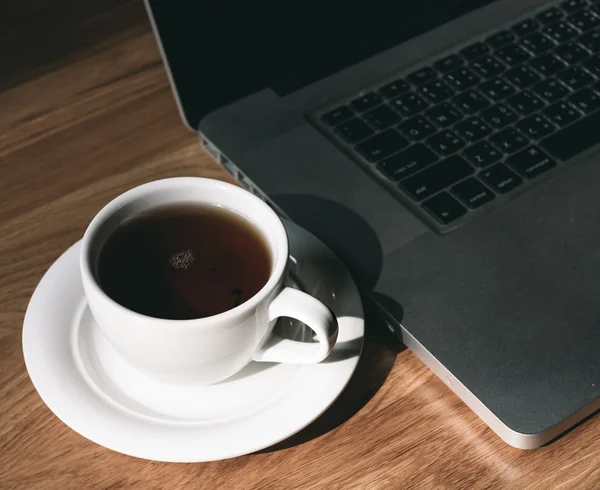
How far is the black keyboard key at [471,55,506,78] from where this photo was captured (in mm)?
704

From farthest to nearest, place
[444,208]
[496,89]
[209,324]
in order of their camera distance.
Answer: [496,89], [444,208], [209,324]

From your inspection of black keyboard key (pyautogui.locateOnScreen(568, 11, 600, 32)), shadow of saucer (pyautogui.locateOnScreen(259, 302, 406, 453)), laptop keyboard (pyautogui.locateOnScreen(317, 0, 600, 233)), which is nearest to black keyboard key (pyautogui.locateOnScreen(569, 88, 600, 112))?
laptop keyboard (pyautogui.locateOnScreen(317, 0, 600, 233))

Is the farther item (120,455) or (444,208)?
(444,208)

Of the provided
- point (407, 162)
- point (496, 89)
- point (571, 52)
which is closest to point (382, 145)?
point (407, 162)

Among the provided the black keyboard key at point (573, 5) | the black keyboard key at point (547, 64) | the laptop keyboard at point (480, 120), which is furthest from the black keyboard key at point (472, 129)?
the black keyboard key at point (573, 5)

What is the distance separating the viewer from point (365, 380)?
0.53 meters

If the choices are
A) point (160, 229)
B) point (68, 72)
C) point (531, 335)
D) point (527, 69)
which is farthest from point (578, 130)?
point (68, 72)

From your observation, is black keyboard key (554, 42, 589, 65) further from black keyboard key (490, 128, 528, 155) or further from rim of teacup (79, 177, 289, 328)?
rim of teacup (79, 177, 289, 328)

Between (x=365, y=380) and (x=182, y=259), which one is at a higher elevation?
(x=182, y=259)

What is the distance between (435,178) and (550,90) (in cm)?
17

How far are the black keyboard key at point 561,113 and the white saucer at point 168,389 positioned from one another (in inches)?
10.2

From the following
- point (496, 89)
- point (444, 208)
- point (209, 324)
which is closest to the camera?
point (209, 324)

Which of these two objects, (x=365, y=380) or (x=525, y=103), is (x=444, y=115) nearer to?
(x=525, y=103)

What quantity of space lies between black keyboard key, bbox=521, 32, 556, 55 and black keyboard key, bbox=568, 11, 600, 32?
0.14ft
